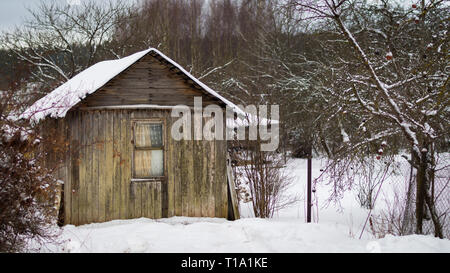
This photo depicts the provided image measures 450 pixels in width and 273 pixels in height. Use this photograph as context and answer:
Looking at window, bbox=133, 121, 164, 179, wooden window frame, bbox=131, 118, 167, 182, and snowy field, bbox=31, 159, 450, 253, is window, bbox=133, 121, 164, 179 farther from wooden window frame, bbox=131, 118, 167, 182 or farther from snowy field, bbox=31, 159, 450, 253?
snowy field, bbox=31, 159, 450, 253

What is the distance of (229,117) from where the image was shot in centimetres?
920

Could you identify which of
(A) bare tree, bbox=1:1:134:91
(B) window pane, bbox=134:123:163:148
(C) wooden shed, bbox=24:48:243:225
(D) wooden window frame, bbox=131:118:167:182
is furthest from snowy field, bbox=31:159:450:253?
(A) bare tree, bbox=1:1:134:91

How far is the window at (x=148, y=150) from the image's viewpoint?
8.69m

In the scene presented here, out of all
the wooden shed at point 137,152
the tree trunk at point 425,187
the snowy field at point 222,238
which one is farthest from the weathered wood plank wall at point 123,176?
the tree trunk at point 425,187

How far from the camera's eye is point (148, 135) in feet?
28.8

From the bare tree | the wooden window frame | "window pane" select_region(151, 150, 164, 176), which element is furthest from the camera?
the bare tree

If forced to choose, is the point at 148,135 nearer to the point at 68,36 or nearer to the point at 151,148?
the point at 151,148

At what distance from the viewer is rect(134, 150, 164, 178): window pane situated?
8.70 metres

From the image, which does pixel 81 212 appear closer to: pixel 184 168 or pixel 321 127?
pixel 184 168

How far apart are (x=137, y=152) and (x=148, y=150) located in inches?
9.7

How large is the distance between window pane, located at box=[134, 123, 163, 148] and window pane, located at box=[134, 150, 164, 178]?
7.1 inches

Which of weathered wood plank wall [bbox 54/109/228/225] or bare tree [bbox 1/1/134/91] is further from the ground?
bare tree [bbox 1/1/134/91]

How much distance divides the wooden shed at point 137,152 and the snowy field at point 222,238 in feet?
1.33

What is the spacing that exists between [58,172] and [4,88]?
3.46 metres
